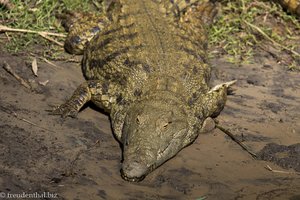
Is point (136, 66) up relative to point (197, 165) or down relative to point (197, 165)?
up

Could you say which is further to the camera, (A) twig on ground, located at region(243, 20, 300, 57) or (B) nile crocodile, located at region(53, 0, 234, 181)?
(A) twig on ground, located at region(243, 20, 300, 57)

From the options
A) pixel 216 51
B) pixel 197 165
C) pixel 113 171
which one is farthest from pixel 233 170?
pixel 216 51

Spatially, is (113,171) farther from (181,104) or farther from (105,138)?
(181,104)

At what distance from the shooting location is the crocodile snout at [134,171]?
523 cm

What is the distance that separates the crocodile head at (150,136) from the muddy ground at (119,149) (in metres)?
0.13

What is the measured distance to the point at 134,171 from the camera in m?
5.23

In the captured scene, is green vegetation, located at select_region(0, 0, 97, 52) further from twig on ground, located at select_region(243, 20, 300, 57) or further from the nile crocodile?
twig on ground, located at select_region(243, 20, 300, 57)

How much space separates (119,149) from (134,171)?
655mm

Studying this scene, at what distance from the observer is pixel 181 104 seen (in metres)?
6.03

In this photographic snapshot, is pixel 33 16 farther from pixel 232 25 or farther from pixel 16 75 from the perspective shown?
pixel 232 25

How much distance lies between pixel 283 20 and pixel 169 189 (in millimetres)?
3768

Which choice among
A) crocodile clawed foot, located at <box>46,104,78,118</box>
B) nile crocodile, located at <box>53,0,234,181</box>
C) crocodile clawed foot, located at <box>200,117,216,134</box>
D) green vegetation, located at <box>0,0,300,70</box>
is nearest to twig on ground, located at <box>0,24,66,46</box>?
green vegetation, located at <box>0,0,300,70</box>

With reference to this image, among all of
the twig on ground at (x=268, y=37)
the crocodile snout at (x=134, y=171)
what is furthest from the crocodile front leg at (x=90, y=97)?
the twig on ground at (x=268, y=37)

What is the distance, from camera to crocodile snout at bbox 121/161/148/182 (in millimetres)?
5234
